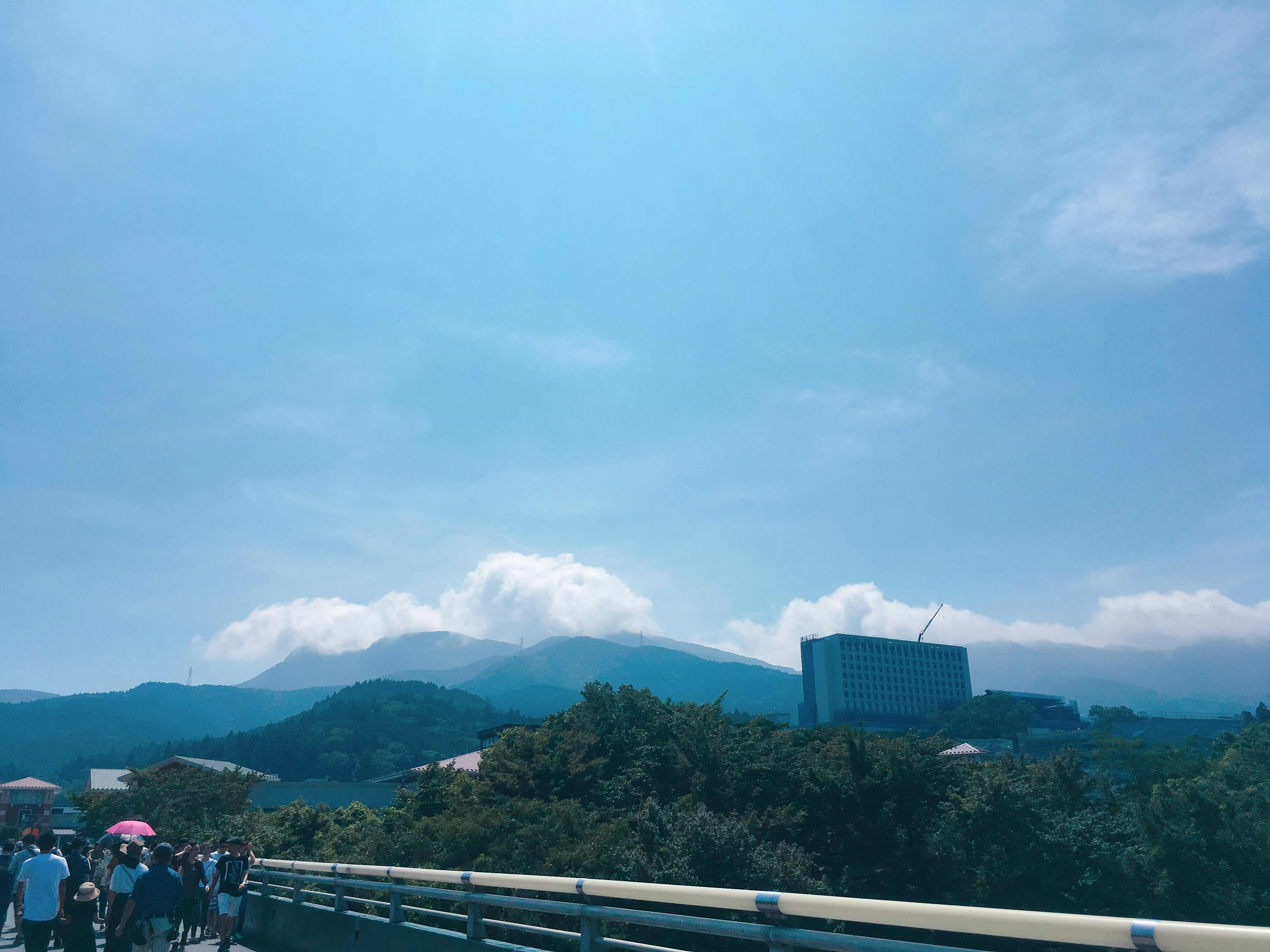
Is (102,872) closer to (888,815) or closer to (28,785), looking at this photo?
(888,815)

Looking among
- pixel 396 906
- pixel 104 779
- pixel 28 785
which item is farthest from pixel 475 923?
pixel 28 785

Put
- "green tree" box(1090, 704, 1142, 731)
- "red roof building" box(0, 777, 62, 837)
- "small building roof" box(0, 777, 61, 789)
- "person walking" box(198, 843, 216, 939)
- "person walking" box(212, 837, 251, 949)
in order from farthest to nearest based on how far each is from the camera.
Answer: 1. "green tree" box(1090, 704, 1142, 731)
2. "small building roof" box(0, 777, 61, 789)
3. "red roof building" box(0, 777, 62, 837)
4. "person walking" box(198, 843, 216, 939)
5. "person walking" box(212, 837, 251, 949)

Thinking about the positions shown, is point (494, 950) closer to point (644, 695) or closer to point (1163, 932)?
point (1163, 932)

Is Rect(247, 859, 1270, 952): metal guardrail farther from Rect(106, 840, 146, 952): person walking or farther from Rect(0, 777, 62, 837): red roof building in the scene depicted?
Rect(0, 777, 62, 837): red roof building

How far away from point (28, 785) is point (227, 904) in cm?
12586

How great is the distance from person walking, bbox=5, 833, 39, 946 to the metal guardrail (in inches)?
332

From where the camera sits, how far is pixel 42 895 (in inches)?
456

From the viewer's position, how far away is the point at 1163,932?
10.3ft

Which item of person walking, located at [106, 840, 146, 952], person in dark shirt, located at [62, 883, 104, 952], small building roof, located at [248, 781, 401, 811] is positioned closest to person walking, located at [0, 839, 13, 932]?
person in dark shirt, located at [62, 883, 104, 952]

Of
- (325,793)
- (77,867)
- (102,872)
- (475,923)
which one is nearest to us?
(475,923)

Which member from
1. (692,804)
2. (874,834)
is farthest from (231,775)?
(874,834)

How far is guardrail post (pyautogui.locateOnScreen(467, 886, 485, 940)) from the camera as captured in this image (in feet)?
27.1

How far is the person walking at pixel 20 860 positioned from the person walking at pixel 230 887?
278cm

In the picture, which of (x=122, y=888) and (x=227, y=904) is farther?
(x=227, y=904)
